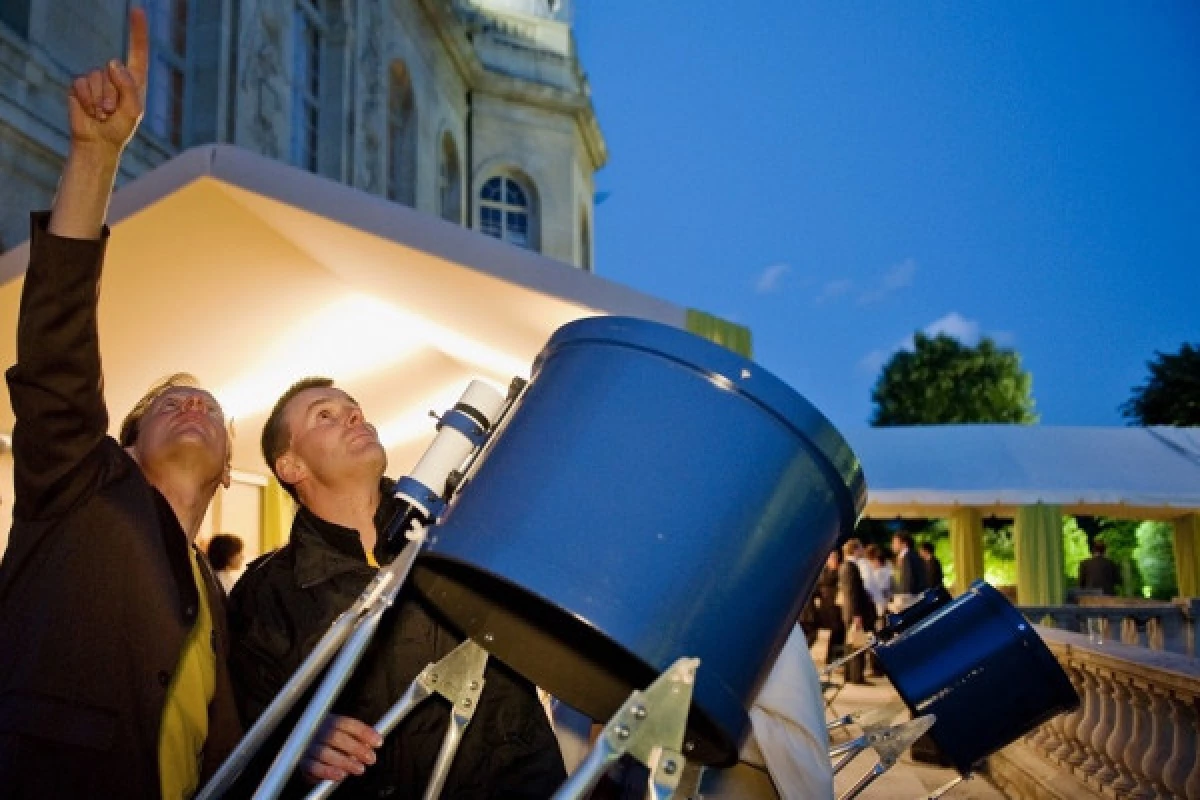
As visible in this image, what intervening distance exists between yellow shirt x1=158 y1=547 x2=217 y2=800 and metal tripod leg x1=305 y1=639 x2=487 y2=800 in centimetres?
28

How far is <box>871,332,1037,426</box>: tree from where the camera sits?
40.4m

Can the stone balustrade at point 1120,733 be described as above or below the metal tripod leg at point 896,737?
below

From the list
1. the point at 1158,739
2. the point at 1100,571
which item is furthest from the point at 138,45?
the point at 1100,571

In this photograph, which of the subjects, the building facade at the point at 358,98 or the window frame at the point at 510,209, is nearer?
the building facade at the point at 358,98

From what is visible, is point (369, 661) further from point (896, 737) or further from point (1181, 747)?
point (1181, 747)

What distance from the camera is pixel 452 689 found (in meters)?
1.59

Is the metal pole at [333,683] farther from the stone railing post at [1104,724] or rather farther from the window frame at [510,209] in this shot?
the window frame at [510,209]

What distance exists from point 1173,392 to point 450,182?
23636mm

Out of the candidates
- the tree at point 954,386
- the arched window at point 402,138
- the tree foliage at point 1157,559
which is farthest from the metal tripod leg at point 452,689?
the tree at point 954,386

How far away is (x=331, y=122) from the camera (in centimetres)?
1520

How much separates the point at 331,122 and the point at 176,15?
4024mm

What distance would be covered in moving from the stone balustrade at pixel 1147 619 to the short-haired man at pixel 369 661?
7235 millimetres

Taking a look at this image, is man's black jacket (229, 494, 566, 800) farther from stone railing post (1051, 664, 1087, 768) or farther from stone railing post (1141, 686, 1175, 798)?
stone railing post (1051, 664, 1087, 768)

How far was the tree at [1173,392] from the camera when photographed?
103 ft
